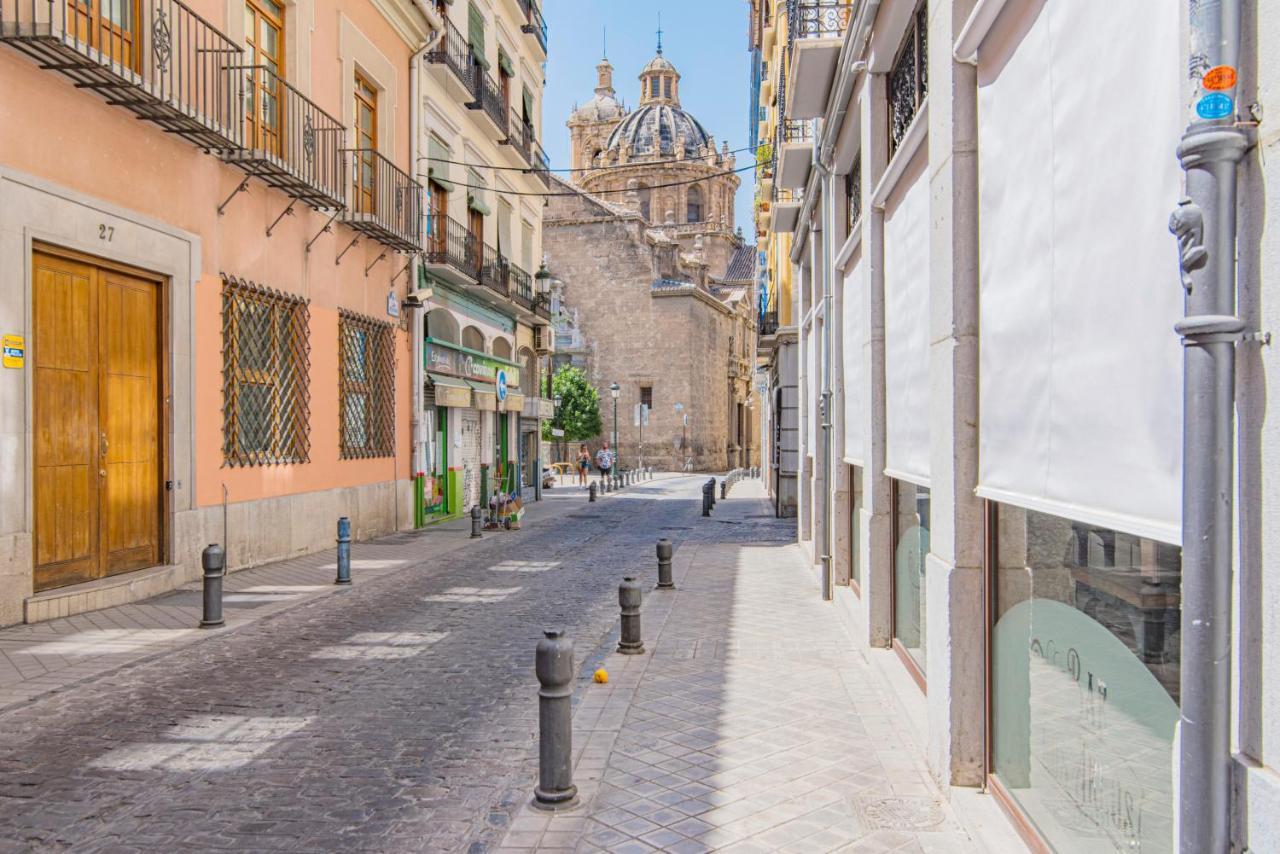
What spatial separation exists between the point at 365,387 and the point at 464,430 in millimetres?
5188

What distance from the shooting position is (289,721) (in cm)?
595

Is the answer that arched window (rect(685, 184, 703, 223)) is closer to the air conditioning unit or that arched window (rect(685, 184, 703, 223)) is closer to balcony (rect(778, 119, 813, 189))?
the air conditioning unit

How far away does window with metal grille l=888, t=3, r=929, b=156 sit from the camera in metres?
6.02

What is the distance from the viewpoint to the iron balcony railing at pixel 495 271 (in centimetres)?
2214

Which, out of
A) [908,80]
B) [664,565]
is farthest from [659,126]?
[908,80]

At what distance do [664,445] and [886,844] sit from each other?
166 ft

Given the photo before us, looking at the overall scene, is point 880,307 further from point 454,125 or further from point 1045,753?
point 454,125

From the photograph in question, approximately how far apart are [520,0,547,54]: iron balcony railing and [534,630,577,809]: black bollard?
2455 centimetres

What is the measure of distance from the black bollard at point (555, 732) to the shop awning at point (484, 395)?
16918 millimetres

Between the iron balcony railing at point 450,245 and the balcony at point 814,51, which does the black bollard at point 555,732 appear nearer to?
the balcony at point 814,51

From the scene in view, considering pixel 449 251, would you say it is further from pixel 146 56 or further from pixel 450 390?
pixel 146 56

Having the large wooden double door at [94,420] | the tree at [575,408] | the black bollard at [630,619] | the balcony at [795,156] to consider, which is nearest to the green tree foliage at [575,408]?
Answer: the tree at [575,408]

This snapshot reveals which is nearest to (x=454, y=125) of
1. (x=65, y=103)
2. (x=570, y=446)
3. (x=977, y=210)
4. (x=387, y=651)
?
(x=65, y=103)

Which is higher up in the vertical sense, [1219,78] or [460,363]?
[460,363]
